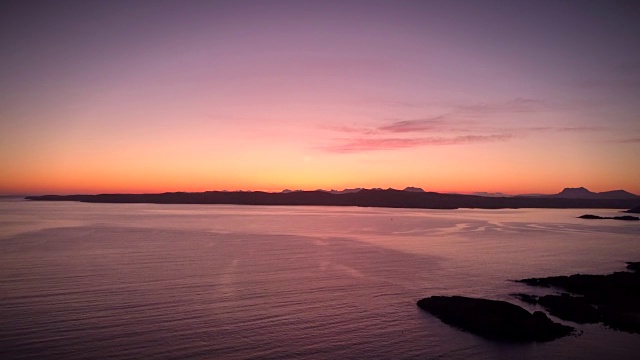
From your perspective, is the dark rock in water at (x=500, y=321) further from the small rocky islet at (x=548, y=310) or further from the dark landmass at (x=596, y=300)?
the dark landmass at (x=596, y=300)

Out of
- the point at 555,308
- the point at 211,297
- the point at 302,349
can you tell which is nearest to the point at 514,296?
the point at 555,308

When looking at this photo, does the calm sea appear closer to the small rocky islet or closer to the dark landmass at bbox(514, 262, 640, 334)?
the small rocky islet

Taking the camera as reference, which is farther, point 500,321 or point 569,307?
point 569,307

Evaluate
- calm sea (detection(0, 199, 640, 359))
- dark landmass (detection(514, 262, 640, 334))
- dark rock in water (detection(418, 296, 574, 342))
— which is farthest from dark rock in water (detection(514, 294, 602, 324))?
dark rock in water (detection(418, 296, 574, 342))

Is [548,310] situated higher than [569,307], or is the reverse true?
[569,307]

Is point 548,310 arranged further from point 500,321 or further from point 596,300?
point 500,321

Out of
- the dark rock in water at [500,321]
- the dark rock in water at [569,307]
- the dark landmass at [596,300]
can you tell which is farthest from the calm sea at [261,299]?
the dark landmass at [596,300]

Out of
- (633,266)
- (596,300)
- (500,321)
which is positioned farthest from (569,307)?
(633,266)

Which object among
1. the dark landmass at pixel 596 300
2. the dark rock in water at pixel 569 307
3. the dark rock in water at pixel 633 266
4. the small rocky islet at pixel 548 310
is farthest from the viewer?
the dark rock in water at pixel 633 266
